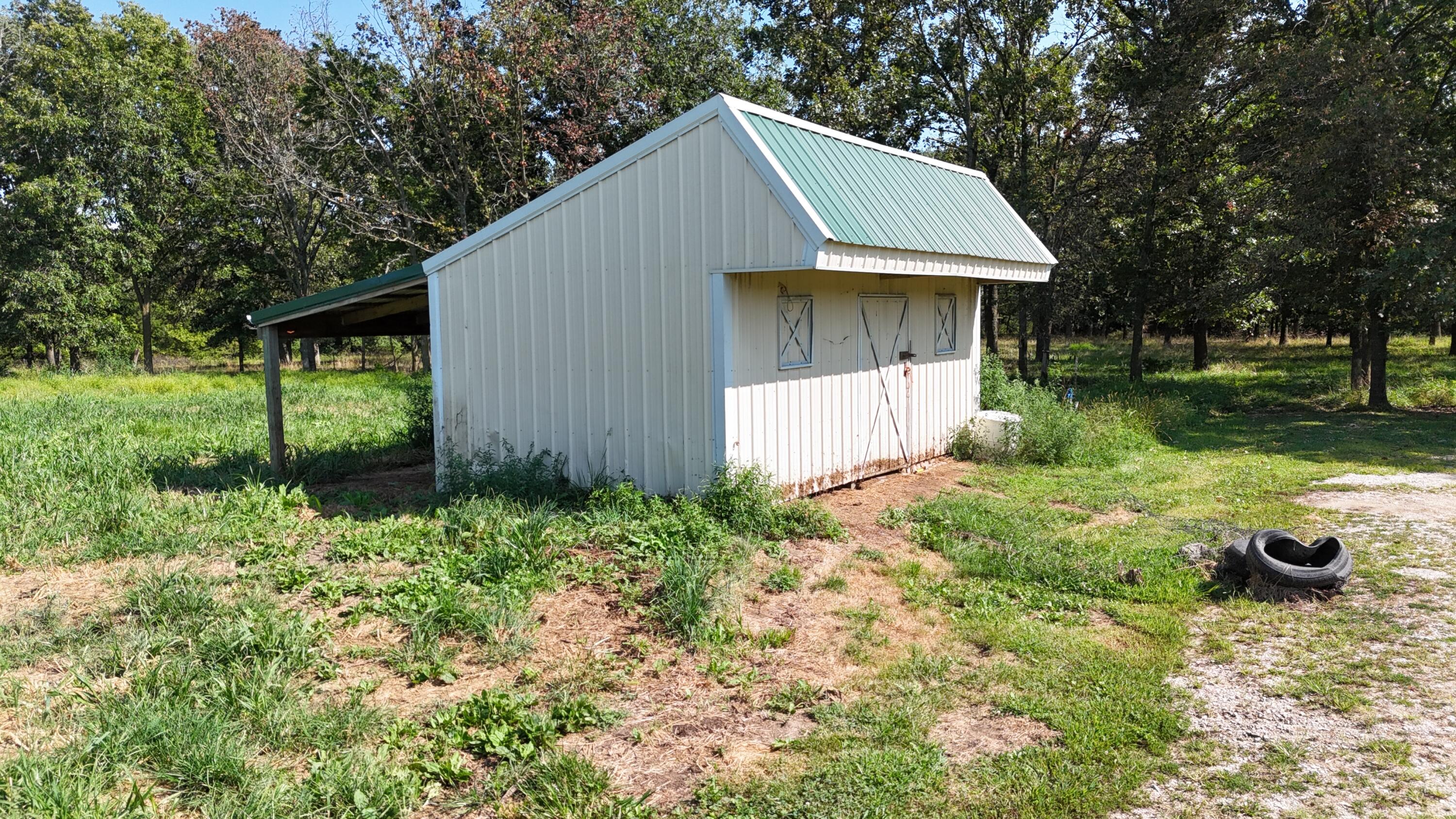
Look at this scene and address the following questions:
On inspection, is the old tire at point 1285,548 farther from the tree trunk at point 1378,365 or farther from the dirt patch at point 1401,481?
the tree trunk at point 1378,365

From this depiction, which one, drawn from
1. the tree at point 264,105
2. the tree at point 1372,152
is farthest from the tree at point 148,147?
the tree at point 1372,152

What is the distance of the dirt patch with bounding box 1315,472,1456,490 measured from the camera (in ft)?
32.9

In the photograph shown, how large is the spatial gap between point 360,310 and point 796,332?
5142 millimetres

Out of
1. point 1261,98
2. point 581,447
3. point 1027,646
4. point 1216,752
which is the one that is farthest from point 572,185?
point 1261,98

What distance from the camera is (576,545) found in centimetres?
713

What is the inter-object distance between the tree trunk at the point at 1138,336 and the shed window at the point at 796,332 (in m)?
15.3

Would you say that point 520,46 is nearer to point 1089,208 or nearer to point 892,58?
point 892,58

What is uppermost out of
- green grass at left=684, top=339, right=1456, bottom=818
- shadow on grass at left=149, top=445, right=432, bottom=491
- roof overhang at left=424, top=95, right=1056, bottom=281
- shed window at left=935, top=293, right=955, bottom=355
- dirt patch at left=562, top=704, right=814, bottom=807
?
roof overhang at left=424, top=95, right=1056, bottom=281

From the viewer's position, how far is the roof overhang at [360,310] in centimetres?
955

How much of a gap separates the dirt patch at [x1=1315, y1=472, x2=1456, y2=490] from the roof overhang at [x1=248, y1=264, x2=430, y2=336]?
10.4 metres

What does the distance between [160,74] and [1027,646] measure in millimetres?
38130

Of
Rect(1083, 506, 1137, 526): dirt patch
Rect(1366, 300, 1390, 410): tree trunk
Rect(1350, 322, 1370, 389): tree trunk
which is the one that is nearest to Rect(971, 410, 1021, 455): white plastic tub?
Rect(1083, 506, 1137, 526): dirt patch

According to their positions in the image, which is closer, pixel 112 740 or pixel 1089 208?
pixel 112 740

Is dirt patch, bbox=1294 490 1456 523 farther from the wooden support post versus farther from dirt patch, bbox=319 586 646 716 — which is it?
the wooden support post
